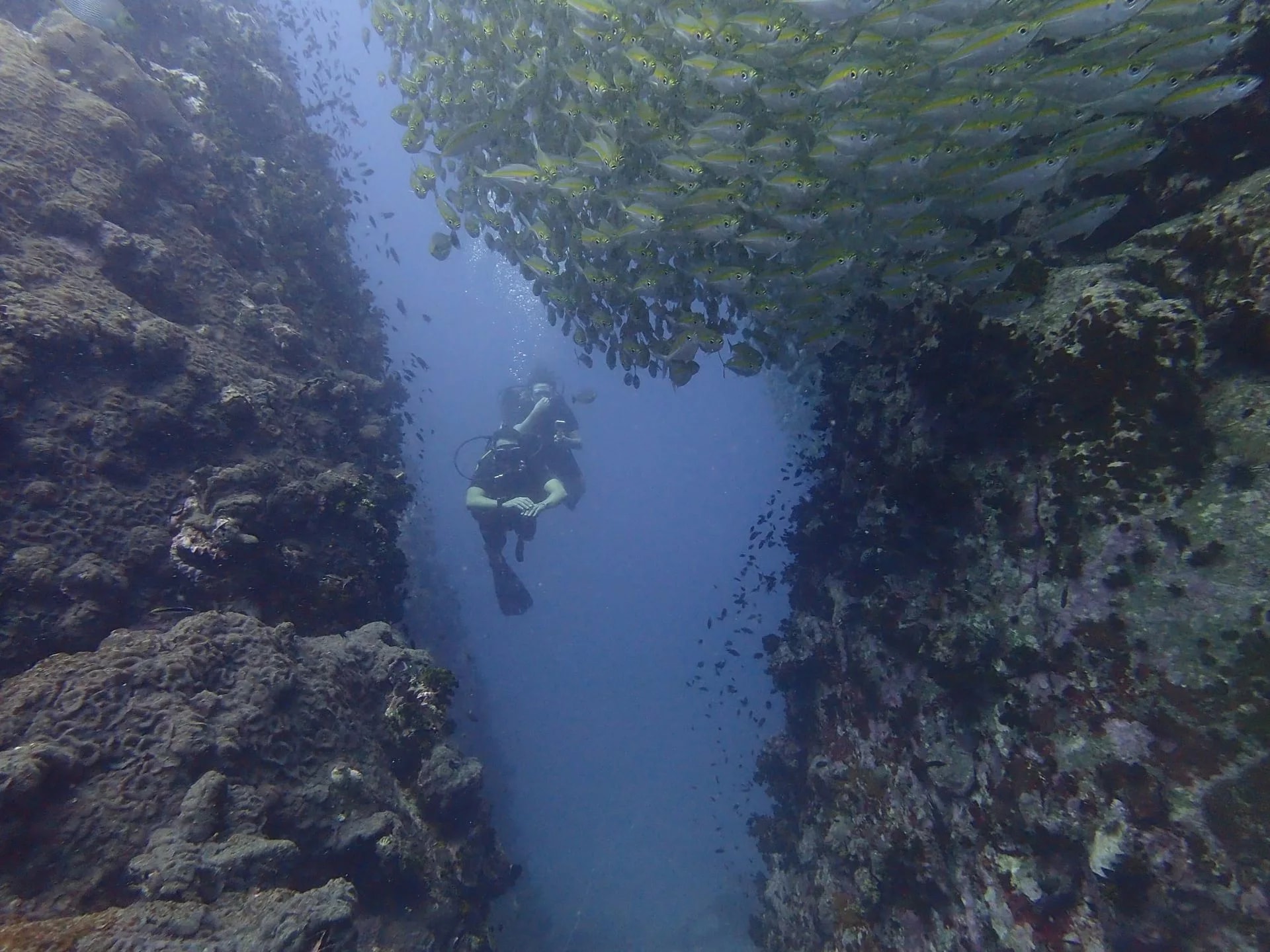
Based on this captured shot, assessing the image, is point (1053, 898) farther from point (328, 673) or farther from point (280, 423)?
point (280, 423)

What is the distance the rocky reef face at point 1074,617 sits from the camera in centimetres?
349

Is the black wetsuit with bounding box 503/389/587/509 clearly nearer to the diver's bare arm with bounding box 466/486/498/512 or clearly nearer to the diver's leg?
the diver's leg

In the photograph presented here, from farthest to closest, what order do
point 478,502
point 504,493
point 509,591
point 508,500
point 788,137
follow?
point 504,493 → point 509,591 → point 508,500 → point 478,502 → point 788,137

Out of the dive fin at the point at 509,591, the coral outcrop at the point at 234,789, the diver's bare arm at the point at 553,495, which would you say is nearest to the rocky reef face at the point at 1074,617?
the coral outcrop at the point at 234,789

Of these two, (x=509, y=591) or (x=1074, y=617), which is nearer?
(x=1074, y=617)

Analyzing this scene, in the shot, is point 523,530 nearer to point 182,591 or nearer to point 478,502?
point 478,502

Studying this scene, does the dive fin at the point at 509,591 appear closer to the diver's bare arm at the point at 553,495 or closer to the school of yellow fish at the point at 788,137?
the diver's bare arm at the point at 553,495

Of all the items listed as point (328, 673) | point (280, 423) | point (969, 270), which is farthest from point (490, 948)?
point (969, 270)

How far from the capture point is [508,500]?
14711 mm

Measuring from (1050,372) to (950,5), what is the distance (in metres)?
3.05

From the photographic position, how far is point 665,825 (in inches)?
949

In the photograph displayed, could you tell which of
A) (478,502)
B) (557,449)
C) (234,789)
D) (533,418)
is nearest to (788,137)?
(234,789)

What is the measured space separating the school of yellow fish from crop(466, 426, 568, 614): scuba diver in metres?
6.80

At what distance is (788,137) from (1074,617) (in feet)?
15.5
